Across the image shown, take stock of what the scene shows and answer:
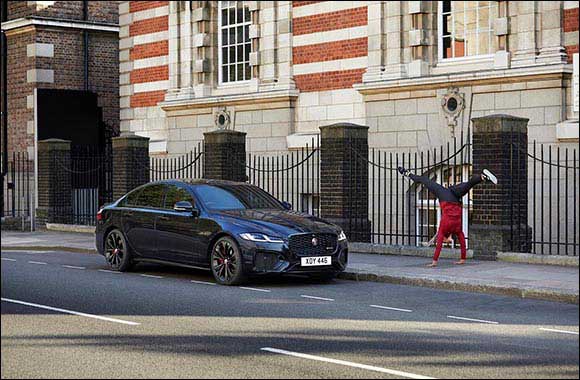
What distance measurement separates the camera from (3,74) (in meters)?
31.5

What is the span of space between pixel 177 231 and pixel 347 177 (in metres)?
5.16

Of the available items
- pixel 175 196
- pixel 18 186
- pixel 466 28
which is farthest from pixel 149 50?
pixel 175 196

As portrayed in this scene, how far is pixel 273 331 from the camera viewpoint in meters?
10.3

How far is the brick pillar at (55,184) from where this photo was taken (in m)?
27.1

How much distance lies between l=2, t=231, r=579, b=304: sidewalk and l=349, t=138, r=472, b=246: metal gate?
191 centimetres

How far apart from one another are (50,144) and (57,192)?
1279 millimetres

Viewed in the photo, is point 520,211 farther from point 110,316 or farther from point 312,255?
point 110,316

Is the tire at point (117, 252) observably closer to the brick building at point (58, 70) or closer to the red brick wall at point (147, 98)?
the red brick wall at point (147, 98)

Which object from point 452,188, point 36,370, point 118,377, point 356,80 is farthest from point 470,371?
point 356,80

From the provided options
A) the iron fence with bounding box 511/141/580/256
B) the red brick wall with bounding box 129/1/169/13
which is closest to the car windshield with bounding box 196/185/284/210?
the iron fence with bounding box 511/141/580/256

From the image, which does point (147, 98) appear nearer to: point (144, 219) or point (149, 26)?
point (149, 26)

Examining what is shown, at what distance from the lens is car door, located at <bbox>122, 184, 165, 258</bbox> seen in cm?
1590

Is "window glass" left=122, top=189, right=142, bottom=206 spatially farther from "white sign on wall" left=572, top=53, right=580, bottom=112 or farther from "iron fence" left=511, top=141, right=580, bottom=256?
"white sign on wall" left=572, top=53, right=580, bottom=112

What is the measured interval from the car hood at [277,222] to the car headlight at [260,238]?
0.23ft
